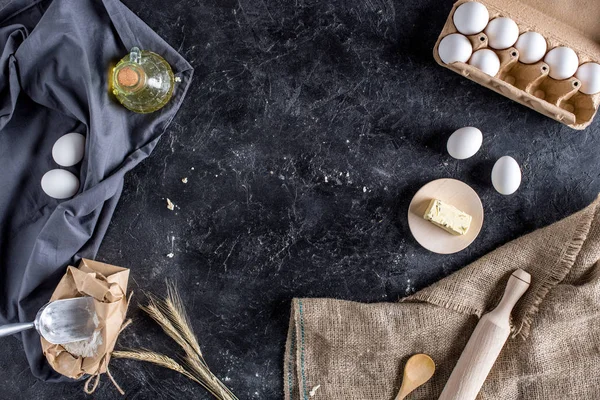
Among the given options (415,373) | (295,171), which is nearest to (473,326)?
(415,373)

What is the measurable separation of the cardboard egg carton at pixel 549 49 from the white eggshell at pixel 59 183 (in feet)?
3.55

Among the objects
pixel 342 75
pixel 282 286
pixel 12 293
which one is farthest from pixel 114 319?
pixel 342 75

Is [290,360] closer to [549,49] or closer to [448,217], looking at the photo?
[448,217]

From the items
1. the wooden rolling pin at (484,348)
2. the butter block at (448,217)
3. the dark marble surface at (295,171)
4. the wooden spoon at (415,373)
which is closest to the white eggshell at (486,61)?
the dark marble surface at (295,171)

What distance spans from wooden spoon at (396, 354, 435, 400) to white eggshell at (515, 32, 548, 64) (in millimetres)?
885

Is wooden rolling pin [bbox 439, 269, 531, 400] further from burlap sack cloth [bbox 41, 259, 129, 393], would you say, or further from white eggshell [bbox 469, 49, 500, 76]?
burlap sack cloth [bbox 41, 259, 129, 393]

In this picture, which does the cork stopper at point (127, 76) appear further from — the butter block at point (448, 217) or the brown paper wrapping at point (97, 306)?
the butter block at point (448, 217)

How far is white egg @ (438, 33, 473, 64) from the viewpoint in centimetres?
149

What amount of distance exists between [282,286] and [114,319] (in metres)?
0.48

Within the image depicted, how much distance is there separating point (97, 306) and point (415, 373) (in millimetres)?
899

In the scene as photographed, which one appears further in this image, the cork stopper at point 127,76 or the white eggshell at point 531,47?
the white eggshell at point 531,47

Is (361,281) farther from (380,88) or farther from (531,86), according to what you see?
(531,86)

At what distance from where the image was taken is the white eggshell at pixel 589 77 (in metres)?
1.48

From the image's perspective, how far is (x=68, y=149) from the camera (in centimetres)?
150
